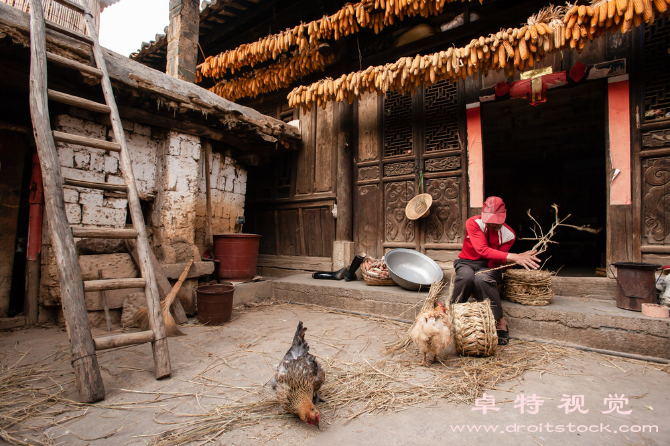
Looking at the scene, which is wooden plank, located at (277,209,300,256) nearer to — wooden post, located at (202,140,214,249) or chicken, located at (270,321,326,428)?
wooden post, located at (202,140,214,249)

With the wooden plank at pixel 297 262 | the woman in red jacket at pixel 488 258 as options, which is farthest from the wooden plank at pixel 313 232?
the woman in red jacket at pixel 488 258

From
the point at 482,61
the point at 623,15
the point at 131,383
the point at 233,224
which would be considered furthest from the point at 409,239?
the point at 131,383

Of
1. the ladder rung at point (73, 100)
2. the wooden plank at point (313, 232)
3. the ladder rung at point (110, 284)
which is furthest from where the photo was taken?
the wooden plank at point (313, 232)

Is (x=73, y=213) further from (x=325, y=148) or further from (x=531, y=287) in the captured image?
(x=531, y=287)

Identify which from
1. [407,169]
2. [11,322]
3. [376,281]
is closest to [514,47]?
[407,169]

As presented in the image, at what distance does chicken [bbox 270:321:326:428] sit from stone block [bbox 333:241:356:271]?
155 inches

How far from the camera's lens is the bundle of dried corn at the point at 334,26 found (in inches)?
187

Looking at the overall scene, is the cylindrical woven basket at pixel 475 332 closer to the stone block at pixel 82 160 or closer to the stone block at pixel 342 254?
A: the stone block at pixel 342 254

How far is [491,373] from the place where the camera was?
106 inches

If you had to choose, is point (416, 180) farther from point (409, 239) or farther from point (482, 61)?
point (482, 61)

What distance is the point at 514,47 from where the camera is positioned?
13.0 ft

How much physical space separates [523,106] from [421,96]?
2756mm

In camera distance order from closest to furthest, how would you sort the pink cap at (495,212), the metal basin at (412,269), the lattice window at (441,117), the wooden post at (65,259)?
the wooden post at (65,259), the pink cap at (495,212), the metal basin at (412,269), the lattice window at (441,117)

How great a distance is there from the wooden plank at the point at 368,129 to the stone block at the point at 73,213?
4.45 metres
